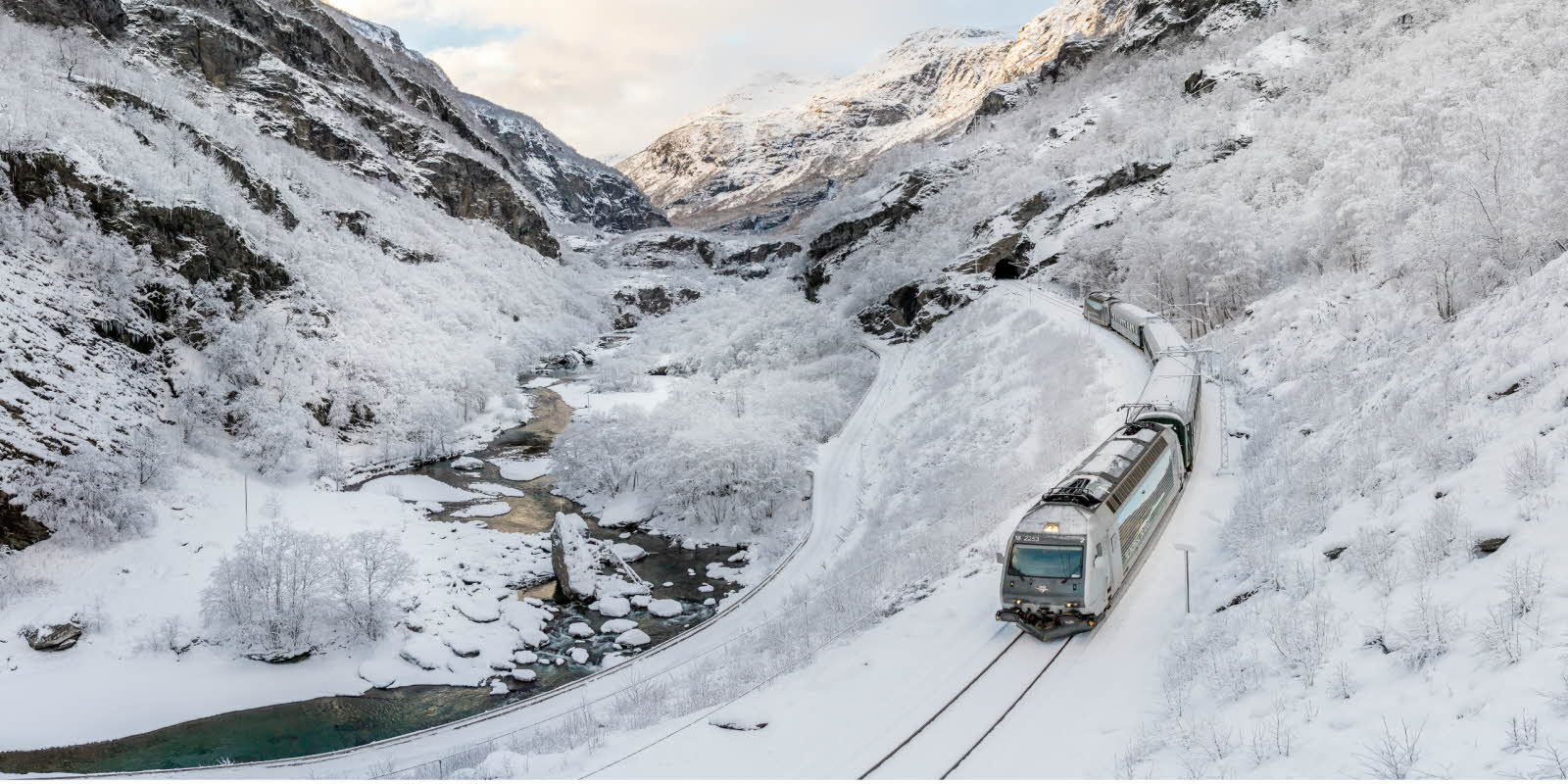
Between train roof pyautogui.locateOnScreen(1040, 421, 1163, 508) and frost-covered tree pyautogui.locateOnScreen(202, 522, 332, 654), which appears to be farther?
frost-covered tree pyautogui.locateOnScreen(202, 522, 332, 654)

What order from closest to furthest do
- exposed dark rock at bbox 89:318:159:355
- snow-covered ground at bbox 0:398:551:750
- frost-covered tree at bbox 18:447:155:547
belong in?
snow-covered ground at bbox 0:398:551:750
frost-covered tree at bbox 18:447:155:547
exposed dark rock at bbox 89:318:159:355

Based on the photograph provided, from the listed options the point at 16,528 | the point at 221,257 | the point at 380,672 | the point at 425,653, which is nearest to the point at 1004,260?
the point at 425,653

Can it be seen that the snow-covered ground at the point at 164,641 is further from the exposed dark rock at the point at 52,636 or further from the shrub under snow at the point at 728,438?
the shrub under snow at the point at 728,438

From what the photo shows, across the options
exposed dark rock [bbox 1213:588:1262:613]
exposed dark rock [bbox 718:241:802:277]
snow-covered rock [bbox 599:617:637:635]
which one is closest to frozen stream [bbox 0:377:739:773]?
snow-covered rock [bbox 599:617:637:635]

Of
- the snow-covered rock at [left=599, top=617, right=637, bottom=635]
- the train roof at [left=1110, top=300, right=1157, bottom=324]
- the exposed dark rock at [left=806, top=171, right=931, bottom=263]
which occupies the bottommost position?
the snow-covered rock at [left=599, top=617, right=637, bottom=635]

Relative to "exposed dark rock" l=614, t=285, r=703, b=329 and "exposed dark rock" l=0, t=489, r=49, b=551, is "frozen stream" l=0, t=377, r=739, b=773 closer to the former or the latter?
"exposed dark rock" l=0, t=489, r=49, b=551

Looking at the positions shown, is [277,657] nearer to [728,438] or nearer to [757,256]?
[728,438]

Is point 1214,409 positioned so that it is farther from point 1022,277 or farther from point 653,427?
point 1022,277
